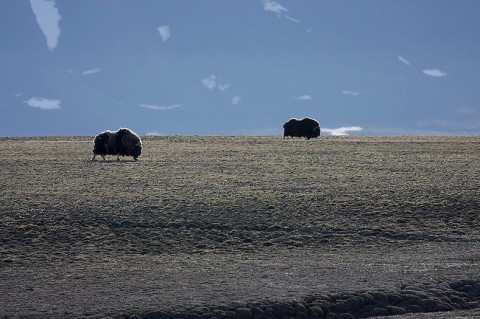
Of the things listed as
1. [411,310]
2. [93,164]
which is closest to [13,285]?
[411,310]

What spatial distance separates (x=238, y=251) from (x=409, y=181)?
11.2 meters

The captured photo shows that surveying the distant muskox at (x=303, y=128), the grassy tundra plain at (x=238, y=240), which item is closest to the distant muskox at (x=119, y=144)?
the grassy tundra plain at (x=238, y=240)

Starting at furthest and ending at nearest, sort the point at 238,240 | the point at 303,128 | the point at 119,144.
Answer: the point at 303,128 < the point at 119,144 < the point at 238,240

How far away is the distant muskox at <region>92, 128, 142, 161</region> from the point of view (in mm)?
37344

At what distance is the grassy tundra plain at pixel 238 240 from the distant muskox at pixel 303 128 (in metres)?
30.5

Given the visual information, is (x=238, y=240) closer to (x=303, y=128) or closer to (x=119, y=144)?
(x=119, y=144)

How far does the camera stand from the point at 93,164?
3422 cm

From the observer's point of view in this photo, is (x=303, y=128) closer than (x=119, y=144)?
No

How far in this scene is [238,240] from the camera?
18.6m

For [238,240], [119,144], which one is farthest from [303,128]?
[238,240]

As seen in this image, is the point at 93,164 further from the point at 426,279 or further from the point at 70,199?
the point at 426,279

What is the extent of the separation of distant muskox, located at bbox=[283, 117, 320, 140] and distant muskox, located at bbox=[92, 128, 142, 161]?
2841cm

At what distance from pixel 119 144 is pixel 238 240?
19.9 meters

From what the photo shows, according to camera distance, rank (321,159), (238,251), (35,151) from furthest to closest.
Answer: (35,151), (321,159), (238,251)
